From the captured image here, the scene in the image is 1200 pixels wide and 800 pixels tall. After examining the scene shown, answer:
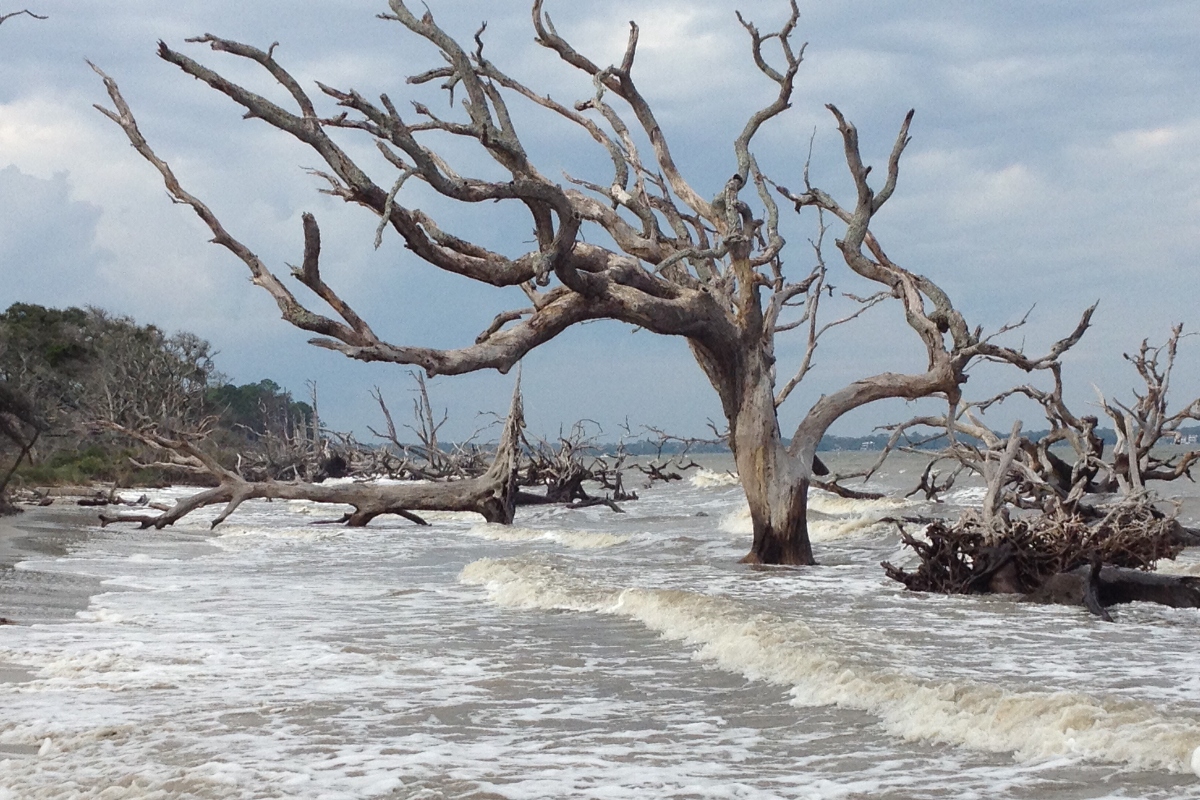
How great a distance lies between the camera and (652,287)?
39.0 ft

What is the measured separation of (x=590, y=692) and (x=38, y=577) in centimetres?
690

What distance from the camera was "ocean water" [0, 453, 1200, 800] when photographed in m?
4.41

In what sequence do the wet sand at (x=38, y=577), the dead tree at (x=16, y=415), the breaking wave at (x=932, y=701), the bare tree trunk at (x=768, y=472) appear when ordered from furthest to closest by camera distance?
the dead tree at (x=16, y=415), the bare tree trunk at (x=768, y=472), the wet sand at (x=38, y=577), the breaking wave at (x=932, y=701)

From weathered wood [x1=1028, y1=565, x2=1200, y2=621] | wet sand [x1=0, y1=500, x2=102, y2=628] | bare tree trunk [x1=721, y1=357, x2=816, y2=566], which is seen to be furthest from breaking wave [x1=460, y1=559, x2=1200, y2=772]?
wet sand [x1=0, y1=500, x2=102, y2=628]

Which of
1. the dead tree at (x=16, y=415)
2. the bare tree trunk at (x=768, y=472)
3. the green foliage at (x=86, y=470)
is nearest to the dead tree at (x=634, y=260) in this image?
the bare tree trunk at (x=768, y=472)

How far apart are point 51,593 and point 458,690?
17.2 feet

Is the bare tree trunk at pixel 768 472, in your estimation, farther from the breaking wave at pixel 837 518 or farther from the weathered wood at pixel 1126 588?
the weathered wood at pixel 1126 588

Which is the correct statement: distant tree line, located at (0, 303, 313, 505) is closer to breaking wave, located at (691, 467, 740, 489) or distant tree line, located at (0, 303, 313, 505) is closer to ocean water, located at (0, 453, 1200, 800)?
breaking wave, located at (691, 467, 740, 489)

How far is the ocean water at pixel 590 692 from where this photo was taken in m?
4.41

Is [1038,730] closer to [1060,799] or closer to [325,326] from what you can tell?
[1060,799]

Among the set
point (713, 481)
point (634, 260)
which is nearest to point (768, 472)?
point (634, 260)

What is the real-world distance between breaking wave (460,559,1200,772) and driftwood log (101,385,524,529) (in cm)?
654

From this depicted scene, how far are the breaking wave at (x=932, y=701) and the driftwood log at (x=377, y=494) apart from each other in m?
6.54

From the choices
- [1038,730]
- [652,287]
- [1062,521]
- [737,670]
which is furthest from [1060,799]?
[652,287]
